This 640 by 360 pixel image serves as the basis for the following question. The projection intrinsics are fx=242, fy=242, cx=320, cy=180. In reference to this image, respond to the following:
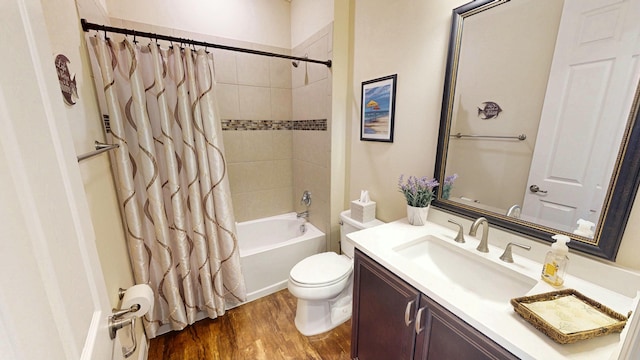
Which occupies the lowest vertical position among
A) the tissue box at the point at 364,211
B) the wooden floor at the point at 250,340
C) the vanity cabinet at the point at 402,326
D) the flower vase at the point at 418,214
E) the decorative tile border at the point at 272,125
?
the wooden floor at the point at 250,340

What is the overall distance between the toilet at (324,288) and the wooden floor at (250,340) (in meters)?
0.07

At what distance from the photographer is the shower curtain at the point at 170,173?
1388mm

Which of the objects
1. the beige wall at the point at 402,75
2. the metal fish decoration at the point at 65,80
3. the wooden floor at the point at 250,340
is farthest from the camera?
the wooden floor at the point at 250,340

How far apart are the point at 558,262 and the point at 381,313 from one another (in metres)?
0.70

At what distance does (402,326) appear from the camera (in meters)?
1.03

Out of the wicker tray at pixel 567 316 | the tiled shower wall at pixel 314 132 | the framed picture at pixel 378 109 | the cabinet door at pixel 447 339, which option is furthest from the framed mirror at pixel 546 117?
the tiled shower wall at pixel 314 132

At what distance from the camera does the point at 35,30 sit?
440mm

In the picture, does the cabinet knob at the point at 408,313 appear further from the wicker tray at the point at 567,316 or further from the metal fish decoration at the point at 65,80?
the metal fish decoration at the point at 65,80

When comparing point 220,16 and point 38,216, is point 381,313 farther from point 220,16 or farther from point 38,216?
point 220,16

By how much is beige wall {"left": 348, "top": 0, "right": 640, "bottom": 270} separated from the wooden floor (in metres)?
0.94

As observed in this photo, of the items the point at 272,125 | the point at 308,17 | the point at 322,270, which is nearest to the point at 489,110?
the point at 322,270

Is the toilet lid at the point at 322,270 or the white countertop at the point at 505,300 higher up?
the white countertop at the point at 505,300

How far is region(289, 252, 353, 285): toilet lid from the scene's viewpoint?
5.22 feet

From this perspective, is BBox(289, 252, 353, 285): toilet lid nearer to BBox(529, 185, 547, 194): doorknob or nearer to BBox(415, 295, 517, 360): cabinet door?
BBox(415, 295, 517, 360): cabinet door
